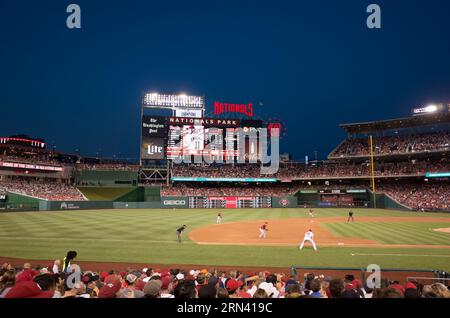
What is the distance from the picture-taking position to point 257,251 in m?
18.0

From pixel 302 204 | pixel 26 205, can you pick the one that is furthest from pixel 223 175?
pixel 26 205

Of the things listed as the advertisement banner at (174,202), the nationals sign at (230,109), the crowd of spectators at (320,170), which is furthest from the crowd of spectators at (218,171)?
the nationals sign at (230,109)

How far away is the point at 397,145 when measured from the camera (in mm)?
63656

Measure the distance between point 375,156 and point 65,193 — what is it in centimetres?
6564

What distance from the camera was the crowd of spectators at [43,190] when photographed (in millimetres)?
55344

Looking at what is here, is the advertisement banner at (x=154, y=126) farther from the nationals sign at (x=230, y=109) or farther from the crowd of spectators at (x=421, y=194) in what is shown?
the crowd of spectators at (x=421, y=194)

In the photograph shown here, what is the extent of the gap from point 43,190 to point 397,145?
7425cm

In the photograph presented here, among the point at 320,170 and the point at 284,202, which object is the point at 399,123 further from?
the point at 284,202

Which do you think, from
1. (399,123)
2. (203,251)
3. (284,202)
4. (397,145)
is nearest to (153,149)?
(284,202)

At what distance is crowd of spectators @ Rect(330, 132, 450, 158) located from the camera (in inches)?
2295

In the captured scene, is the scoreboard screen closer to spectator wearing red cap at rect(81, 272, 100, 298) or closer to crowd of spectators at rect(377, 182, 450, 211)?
crowd of spectators at rect(377, 182, 450, 211)

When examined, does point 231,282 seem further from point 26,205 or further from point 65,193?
point 65,193

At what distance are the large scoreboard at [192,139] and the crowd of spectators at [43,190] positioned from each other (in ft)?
54.6

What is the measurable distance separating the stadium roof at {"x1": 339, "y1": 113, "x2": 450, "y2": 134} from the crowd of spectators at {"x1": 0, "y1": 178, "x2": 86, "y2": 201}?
2443 inches
